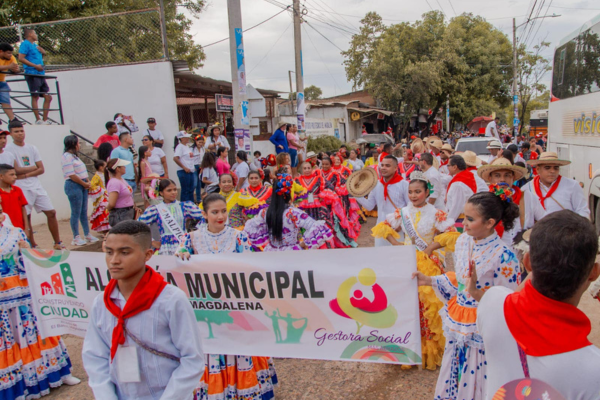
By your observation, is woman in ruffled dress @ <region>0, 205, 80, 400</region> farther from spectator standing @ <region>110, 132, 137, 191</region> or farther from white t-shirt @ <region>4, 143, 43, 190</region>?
spectator standing @ <region>110, 132, 137, 191</region>

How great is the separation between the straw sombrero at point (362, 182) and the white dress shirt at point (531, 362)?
3941mm

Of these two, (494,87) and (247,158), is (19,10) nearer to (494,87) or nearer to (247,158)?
(247,158)

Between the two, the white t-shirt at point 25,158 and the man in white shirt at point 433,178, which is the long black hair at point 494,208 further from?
the white t-shirt at point 25,158

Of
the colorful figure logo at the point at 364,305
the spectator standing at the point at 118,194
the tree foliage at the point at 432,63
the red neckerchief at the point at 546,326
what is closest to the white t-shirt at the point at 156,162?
the spectator standing at the point at 118,194

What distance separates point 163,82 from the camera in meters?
11.9

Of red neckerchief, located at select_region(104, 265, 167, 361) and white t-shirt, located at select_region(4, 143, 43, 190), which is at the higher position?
white t-shirt, located at select_region(4, 143, 43, 190)

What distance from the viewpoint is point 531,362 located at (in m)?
1.45

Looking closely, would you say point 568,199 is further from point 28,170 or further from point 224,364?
point 28,170

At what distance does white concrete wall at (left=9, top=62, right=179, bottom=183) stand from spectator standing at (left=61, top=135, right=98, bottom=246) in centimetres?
444

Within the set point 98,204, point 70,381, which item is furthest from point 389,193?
point 98,204

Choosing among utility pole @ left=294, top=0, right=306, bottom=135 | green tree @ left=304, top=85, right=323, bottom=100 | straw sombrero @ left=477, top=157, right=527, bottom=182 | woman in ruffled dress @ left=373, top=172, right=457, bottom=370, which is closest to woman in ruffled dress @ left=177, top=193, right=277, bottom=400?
woman in ruffled dress @ left=373, top=172, right=457, bottom=370

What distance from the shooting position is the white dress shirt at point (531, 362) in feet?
4.37

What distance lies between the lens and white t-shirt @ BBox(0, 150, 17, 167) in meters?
6.24

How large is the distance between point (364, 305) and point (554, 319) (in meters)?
1.96
